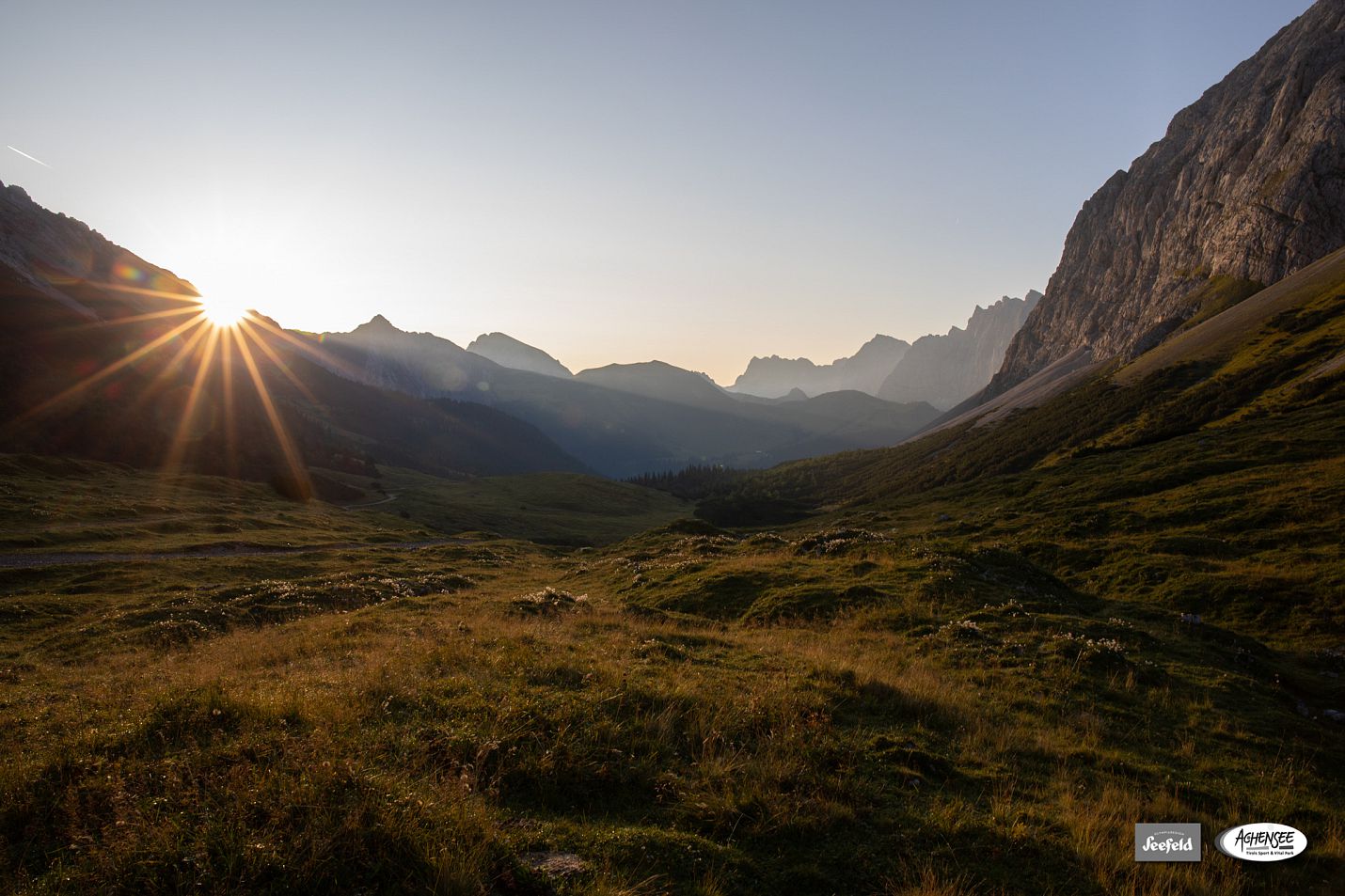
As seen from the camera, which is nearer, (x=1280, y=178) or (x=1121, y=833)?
(x=1121, y=833)

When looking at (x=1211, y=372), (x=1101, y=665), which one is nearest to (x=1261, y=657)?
(x=1101, y=665)

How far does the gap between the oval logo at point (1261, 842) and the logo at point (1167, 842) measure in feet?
1.58

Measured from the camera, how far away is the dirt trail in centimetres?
4194

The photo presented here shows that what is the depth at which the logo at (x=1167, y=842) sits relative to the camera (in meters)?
7.87

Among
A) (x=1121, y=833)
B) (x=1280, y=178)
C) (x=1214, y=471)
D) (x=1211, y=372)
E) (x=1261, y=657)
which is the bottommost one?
(x=1261, y=657)

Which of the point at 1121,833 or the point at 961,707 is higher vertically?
the point at 1121,833

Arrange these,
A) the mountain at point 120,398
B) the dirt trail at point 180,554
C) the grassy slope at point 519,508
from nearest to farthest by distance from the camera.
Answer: the dirt trail at point 180,554 → the mountain at point 120,398 → the grassy slope at point 519,508

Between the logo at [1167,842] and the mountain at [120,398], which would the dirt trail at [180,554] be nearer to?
the logo at [1167,842]

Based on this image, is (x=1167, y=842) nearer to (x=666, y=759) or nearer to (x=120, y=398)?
(x=666, y=759)

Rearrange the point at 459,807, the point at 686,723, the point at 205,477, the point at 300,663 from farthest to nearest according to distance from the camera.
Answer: the point at 205,477
the point at 300,663
the point at 686,723
the point at 459,807

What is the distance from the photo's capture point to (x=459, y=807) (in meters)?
6.84

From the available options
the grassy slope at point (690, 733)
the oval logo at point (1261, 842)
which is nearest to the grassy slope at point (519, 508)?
the grassy slope at point (690, 733)

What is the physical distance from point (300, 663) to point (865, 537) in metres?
31.8

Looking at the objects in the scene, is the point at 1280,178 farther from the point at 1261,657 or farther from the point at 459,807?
the point at 459,807
